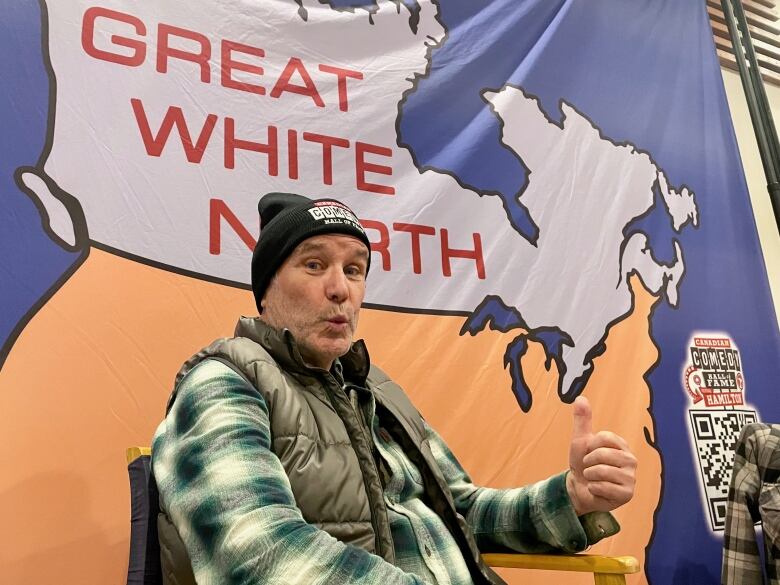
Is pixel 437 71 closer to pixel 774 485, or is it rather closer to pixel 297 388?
pixel 297 388

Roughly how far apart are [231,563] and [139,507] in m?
0.34

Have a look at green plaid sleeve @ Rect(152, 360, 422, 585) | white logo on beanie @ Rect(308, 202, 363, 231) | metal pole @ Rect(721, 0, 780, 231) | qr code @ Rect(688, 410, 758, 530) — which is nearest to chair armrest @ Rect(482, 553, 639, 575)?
green plaid sleeve @ Rect(152, 360, 422, 585)

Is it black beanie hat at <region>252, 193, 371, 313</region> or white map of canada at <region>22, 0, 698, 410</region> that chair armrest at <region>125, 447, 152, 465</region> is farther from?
white map of canada at <region>22, 0, 698, 410</region>

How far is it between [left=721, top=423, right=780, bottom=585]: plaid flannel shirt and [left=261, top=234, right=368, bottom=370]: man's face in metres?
1.23

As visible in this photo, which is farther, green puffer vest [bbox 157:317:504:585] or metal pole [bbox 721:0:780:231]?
metal pole [bbox 721:0:780:231]

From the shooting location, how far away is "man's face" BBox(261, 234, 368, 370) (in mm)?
1136

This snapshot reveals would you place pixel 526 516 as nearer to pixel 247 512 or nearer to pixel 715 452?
pixel 247 512

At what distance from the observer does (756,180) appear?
299cm

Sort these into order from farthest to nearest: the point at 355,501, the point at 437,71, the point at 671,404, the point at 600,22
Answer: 1. the point at 600,22
2. the point at 671,404
3. the point at 437,71
4. the point at 355,501

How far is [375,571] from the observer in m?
0.79

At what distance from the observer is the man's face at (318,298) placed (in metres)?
1.14

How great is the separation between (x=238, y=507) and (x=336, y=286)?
460 millimetres

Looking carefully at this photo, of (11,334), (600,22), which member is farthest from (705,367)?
(11,334)

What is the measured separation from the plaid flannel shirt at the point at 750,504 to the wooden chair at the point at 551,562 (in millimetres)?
828
